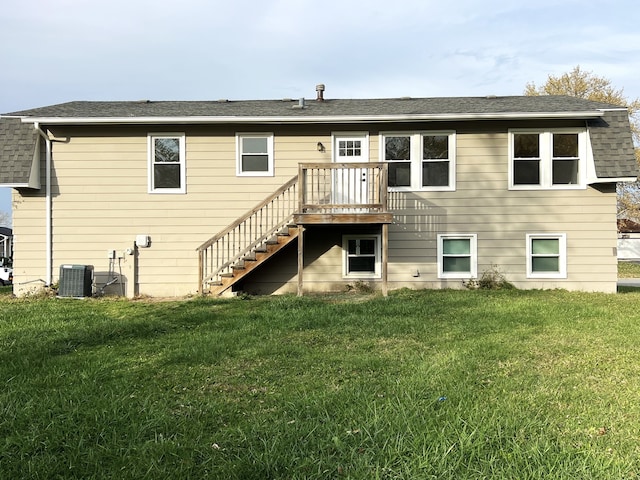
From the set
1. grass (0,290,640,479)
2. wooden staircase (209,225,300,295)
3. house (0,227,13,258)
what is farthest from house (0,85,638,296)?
house (0,227,13,258)

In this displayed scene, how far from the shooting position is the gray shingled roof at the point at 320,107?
392 inches

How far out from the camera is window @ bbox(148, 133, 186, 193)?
10.3 metres

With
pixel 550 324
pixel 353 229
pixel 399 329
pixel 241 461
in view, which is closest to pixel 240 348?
pixel 399 329

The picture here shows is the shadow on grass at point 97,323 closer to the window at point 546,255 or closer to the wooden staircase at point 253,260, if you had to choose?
the wooden staircase at point 253,260

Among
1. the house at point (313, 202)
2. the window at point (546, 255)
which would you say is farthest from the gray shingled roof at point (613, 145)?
the window at point (546, 255)

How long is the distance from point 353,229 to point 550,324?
4.95m

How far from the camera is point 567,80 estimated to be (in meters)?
25.8

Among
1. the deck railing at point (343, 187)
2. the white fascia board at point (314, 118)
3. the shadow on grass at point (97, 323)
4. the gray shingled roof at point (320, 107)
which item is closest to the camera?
the shadow on grass at point (97, 323)

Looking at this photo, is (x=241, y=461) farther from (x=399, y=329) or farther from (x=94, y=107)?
(x=94, y=107)

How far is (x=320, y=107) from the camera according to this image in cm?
Result: 1087

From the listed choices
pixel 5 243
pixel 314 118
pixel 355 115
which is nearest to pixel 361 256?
pixel 355 115

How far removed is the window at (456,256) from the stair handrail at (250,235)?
11.9ft

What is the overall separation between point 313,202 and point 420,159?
2.71 meters

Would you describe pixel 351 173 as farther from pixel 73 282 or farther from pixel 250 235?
pixel 73 282
